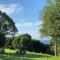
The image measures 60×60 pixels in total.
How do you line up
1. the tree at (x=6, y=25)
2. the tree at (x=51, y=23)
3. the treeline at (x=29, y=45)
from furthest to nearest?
the tree at (x=6, y=25), the treeline at (x=29, y=45), the tree at (x=51, y=23)

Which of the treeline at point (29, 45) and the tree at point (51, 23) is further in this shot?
the treeline at point (29, 45)

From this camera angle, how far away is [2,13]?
68062mm

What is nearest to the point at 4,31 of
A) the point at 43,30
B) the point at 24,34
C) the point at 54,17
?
the point at 24,34

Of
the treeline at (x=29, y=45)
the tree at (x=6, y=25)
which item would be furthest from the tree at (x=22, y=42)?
the tree at (x=6, y=25)

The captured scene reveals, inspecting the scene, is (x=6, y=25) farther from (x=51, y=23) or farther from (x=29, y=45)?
(x=51, y=23)

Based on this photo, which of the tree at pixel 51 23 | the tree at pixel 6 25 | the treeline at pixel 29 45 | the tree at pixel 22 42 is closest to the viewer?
the tree at pixel 51 23

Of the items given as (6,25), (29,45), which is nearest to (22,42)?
(29,45)

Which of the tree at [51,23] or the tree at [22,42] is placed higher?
the tree at [51,23]

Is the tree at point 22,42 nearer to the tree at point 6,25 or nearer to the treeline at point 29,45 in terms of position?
the treeline at point 29,45

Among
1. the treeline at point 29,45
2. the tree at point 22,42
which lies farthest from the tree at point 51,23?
the tree at point 22,42

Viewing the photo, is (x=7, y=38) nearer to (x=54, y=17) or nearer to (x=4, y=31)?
(x=4, y=31)

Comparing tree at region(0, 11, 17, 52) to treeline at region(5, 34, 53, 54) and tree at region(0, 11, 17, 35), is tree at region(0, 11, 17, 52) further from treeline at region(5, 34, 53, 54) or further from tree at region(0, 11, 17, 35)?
treeline at region(5, 34, 53, 54)

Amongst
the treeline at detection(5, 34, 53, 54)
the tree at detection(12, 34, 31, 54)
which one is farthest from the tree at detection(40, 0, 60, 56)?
the tree at detection(12, 34, 31, 54)

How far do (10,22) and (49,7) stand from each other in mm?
32311
